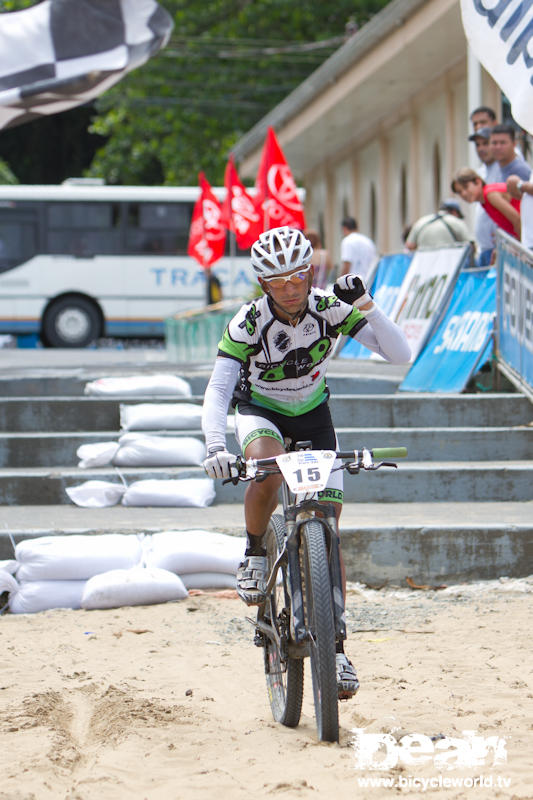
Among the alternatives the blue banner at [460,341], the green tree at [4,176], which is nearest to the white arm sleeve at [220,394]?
the blue banner at [460,341]

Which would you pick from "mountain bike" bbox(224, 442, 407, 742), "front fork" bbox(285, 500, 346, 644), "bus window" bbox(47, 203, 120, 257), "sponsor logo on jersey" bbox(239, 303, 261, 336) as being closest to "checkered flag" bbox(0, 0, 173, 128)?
"sponsor logo on jersey" bbox(239, 303, 261, 336)

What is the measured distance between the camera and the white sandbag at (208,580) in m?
7.89

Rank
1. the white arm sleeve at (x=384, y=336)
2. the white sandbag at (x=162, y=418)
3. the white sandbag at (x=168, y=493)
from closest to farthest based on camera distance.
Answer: the white arm sleeve at (x=384, y=336) < the white sandbag at (x=168, y=493) < the white sandbag at (x=162, y=418)

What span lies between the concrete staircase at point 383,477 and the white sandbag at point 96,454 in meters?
0.11

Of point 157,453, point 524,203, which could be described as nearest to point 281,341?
point 157,453

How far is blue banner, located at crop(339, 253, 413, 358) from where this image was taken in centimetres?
1372

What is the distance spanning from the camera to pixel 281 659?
5004 mm

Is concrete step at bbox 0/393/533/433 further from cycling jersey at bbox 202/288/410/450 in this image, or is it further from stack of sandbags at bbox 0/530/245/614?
cycling jersey at bbox 202/288/410/450

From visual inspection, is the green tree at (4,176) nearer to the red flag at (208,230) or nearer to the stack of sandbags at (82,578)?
the red flag at (208,230)

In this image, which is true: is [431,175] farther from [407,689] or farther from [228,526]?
[407,689]

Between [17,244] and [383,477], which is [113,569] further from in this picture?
[17,244]

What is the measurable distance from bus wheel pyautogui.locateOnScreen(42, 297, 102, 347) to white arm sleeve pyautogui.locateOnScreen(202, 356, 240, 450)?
2301 cm

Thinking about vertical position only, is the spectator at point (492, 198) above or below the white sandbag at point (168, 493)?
above

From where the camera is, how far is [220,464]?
475 cm
